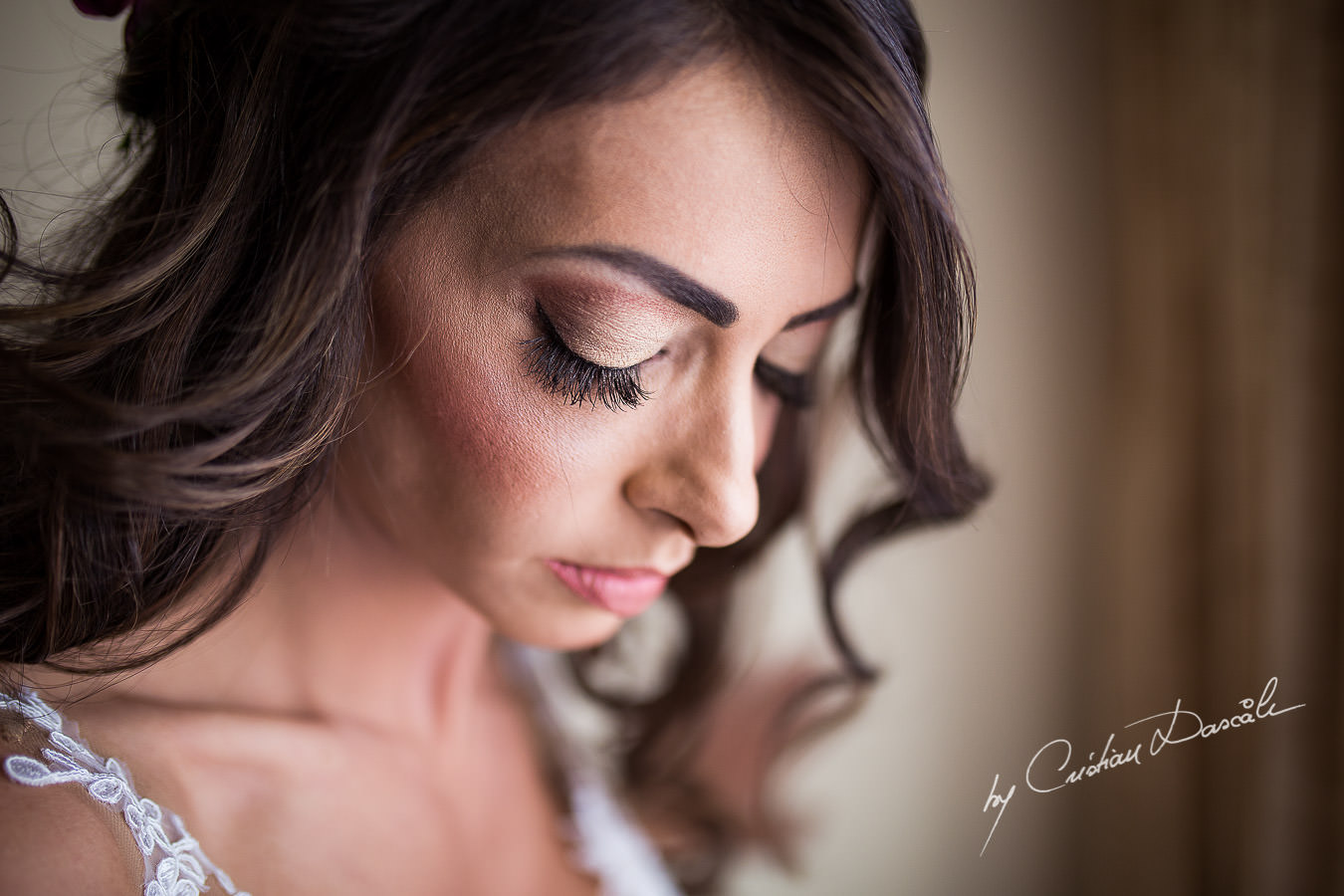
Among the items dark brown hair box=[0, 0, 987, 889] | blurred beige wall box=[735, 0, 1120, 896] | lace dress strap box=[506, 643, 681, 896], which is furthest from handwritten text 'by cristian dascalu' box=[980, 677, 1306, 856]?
dark brown hair box=[0, 0, 987, 889]

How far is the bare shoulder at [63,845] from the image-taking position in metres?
0.62

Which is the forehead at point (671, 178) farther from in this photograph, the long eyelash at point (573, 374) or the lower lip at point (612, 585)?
the lower lip at point (612, 585)

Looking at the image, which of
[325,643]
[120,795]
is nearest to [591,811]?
[325,643]

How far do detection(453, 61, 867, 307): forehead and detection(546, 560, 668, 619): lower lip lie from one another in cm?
33

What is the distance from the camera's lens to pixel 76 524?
0.67 metres

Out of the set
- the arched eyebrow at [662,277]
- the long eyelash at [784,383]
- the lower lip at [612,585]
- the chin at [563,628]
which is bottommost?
the chin at [563,628]

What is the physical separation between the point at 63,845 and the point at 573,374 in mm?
557

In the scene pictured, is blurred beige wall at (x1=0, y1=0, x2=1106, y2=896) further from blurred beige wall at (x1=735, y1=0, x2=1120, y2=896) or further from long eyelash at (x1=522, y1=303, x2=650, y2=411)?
long eyelash at (x1=522, y1=303, x2=650, y2=411)

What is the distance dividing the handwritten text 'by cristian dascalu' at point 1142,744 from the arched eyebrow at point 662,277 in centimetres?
86

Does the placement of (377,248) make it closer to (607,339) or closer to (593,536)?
(607,339)

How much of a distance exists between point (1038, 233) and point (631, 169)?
103cm

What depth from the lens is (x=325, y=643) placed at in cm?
96

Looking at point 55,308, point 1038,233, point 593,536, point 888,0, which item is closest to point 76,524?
point 55,308

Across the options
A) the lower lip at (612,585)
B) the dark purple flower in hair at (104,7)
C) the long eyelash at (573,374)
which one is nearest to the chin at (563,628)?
the lower lip at (612,585)
